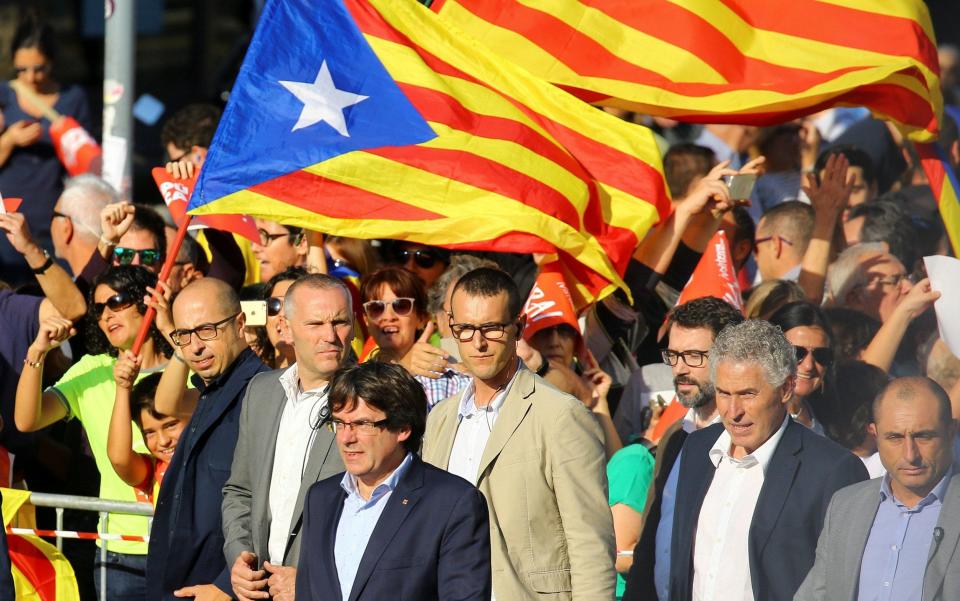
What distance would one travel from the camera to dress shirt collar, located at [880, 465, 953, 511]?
17.9 ft

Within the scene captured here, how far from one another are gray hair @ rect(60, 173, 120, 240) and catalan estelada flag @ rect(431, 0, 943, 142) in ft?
7.46

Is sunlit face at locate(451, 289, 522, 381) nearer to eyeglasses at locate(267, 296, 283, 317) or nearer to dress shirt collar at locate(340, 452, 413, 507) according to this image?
dress shirt collar at locate(340, 452, 413, 507)

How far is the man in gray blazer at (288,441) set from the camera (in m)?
5.80

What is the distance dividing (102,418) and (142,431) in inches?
9.0

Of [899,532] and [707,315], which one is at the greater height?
[707,315]

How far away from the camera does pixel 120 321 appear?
7.30 m

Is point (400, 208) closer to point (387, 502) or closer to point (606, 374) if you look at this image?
point (606, 374)

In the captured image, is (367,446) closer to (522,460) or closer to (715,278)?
(522,460)

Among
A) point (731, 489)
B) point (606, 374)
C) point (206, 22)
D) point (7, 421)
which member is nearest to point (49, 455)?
point (7, 421)

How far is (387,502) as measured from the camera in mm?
5066

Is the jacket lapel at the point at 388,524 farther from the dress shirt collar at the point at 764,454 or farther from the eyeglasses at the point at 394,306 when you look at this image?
the eyeglasses at the point at 394,306

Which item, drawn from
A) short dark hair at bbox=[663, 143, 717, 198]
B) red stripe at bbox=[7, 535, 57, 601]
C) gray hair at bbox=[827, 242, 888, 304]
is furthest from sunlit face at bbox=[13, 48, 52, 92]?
gray hair at bbox=[827, 242, 888, 304]

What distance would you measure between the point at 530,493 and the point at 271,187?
6.69 ft

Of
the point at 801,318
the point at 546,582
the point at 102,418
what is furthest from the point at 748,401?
the point at 102,418
